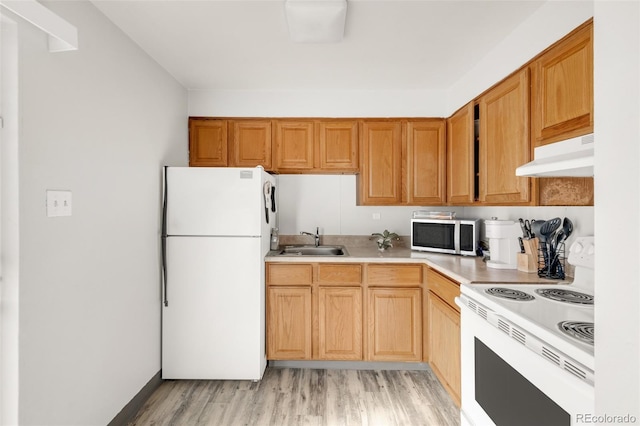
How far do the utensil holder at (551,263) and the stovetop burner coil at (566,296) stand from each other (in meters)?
0.31

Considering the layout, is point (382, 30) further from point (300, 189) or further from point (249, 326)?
point (249, 326)

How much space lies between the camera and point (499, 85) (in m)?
2.15

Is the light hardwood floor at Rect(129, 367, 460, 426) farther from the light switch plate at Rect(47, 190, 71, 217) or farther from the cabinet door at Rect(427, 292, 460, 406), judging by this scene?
the light switch plate at Rect(47, 190, 71, 217)

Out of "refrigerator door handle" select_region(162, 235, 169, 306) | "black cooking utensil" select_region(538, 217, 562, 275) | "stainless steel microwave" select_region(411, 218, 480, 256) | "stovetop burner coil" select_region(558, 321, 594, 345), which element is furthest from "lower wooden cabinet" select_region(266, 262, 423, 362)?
"stovetop burner coil" select_region(558, 321, 594, 345)

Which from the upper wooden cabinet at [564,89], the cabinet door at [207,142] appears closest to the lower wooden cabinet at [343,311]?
the cabinet door at [207,142]

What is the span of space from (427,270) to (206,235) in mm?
1753

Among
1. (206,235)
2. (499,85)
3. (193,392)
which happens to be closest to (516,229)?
(499,85)

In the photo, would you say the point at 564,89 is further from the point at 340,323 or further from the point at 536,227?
the point at 340,323

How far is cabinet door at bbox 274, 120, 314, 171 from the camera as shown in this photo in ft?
10.1

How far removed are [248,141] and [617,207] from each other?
2917 millimetres

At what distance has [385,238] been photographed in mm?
A: 3182

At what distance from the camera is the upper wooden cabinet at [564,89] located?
1432 mm

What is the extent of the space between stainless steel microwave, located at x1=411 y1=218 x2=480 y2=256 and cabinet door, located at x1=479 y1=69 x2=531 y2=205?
1.23ft

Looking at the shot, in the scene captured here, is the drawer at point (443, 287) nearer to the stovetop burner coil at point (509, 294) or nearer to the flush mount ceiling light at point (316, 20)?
the stovetop burner coil at point (509, 294)
